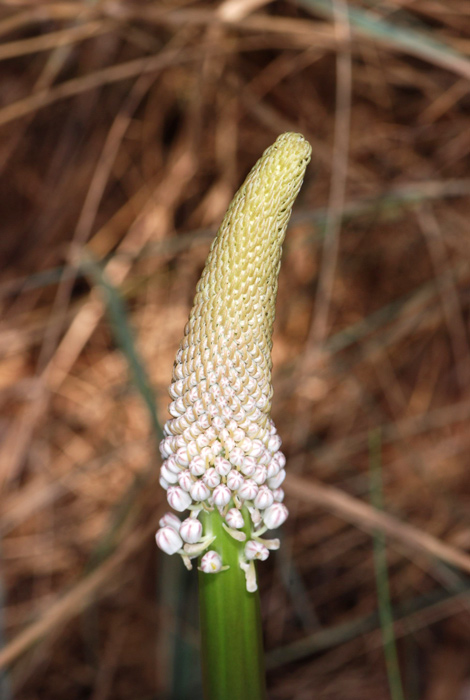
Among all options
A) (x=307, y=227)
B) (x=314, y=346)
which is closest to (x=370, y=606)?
(x=314, y=346)

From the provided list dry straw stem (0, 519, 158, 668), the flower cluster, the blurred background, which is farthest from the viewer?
the blurred background

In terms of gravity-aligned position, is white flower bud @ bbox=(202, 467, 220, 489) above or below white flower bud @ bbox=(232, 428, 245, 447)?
below

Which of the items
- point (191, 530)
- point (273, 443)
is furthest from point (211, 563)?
point (273, 443)

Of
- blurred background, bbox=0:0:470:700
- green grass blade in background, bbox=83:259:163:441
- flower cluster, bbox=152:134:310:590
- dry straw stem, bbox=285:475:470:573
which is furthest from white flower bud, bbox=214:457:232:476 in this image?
blurred background, bbox=0:0:470:700

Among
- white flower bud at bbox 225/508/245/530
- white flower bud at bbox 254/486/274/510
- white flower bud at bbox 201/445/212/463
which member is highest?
white flower bud at bbox 201/445/212/463

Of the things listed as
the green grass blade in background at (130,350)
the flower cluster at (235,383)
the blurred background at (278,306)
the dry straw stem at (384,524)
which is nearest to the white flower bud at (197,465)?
the flower cluster at (235,383)

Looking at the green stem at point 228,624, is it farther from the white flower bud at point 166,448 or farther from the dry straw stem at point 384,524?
the dry straw stem at point 384,524

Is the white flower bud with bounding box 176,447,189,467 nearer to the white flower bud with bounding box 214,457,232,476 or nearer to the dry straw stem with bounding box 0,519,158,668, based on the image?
the white flower bud with bounding box 214,457,232,476
